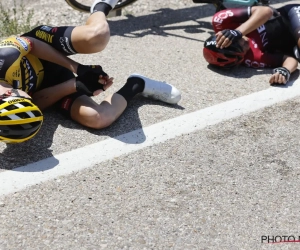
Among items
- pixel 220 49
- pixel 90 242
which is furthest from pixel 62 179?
pixel 220 49

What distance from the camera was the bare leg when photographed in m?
3.82

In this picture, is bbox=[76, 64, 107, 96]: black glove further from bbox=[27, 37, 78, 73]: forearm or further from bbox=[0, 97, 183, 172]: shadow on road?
bbox=[0, 97, 183, 172]: shadow on road

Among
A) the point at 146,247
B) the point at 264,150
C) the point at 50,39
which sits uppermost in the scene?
the point at 50,39

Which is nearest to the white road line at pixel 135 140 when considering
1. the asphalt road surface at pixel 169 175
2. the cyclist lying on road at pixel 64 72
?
the asphalt road surface at pixel 169 175

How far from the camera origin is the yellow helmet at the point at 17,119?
3189mm

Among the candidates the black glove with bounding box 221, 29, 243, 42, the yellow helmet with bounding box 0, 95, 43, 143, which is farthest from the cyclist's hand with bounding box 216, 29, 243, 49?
the yellow helmet with bounding box 0, 95, 43, 143

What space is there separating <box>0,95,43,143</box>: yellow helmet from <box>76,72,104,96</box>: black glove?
0.58 meters

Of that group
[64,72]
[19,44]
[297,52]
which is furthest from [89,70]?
[297,52]

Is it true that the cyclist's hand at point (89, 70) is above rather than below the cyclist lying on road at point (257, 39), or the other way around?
above

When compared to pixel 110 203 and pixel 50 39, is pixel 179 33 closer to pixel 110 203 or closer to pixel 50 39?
pixel 50 39

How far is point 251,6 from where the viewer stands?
539cm

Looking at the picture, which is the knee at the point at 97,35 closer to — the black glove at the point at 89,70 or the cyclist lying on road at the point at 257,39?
the black glove at the point at 89,70

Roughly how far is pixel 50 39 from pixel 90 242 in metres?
1.70

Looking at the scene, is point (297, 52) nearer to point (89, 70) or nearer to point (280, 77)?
point (280, 77)
